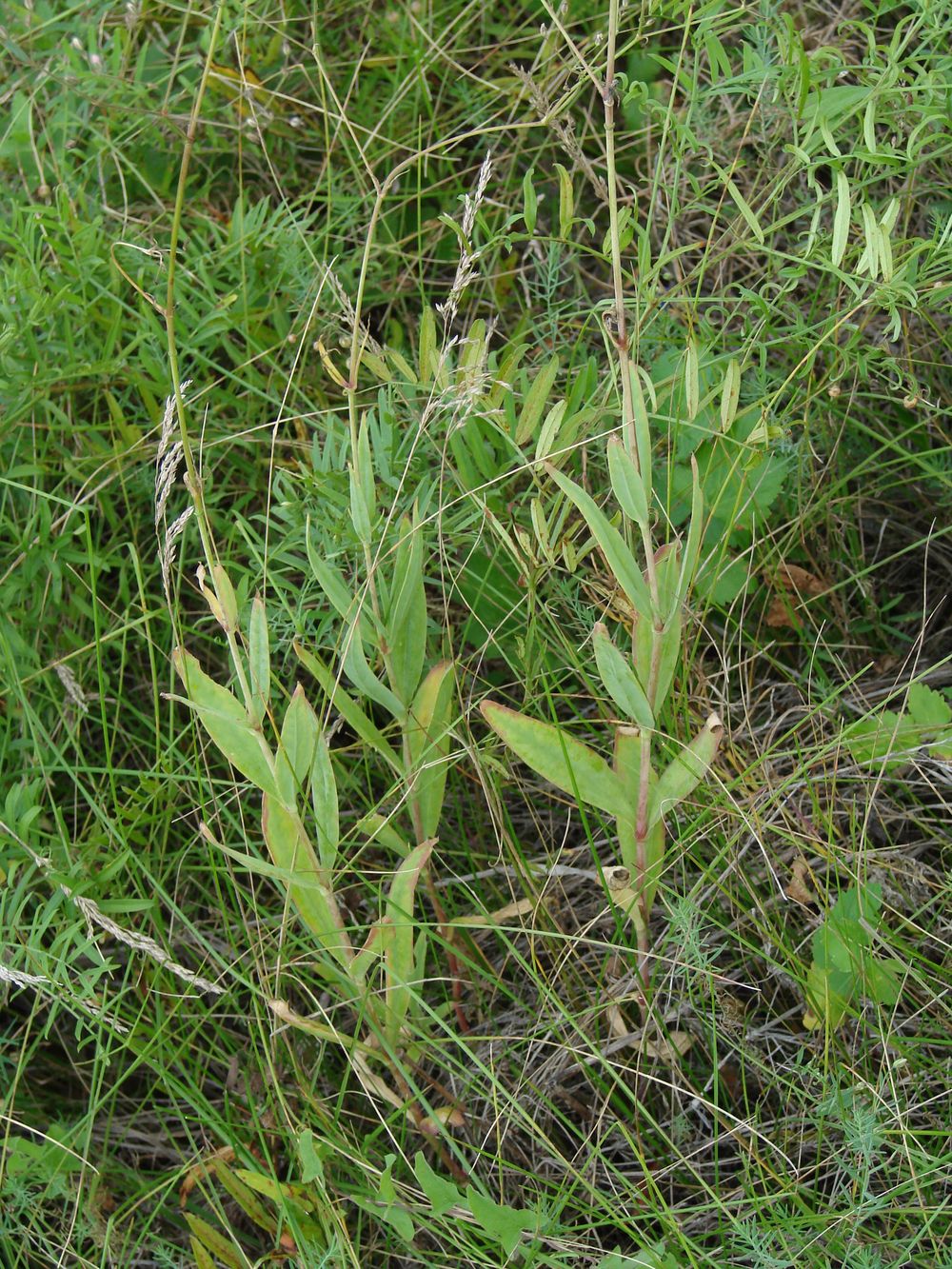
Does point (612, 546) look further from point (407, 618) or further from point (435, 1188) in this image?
point (435, 1188)

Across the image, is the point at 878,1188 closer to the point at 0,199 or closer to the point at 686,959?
the point at 686,959

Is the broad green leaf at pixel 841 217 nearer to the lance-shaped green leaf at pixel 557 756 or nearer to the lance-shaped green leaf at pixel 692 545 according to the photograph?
the lance-shaped green leaf at pixel 692 545

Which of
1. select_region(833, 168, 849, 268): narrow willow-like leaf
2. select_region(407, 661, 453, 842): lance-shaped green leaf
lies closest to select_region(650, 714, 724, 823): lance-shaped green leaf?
select_region(407, 661, 453, 842): lance-shaped green leaf

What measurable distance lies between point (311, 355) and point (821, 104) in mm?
844

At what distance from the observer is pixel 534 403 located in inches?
53.0

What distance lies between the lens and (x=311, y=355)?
1.84 metres

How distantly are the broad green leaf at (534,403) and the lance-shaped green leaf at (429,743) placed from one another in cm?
28

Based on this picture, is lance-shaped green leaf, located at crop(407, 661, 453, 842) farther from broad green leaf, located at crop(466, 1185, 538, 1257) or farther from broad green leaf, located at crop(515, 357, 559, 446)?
broad green leaf, located at crop(466, 1185, 538, 1257)

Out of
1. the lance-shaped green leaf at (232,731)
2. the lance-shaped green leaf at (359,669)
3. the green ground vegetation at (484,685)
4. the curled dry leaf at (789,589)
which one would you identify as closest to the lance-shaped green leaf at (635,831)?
the green ground vegetation at (484,685)

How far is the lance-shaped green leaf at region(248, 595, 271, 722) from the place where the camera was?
1.15 metres

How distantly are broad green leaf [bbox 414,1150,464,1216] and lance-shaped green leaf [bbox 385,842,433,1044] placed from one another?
15cm

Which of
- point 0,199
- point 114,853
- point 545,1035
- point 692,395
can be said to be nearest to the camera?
point 692,395

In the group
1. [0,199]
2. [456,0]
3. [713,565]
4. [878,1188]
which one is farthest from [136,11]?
[878,1188]

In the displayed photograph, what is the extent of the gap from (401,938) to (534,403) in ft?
1.99
